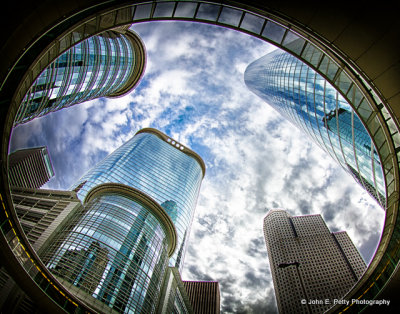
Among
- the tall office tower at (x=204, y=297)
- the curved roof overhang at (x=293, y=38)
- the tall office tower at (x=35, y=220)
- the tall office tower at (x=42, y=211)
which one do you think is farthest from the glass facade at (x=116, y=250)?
the tall office tower at (x=204, y=297)

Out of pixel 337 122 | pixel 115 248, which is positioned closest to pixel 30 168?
pixel 115 248

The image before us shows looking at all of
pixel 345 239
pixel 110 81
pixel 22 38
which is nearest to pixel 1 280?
pixel 22 38

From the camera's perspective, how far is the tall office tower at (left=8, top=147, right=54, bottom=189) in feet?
308

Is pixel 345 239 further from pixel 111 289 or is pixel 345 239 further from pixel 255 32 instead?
pixel 255 32

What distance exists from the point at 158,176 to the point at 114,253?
47967mm

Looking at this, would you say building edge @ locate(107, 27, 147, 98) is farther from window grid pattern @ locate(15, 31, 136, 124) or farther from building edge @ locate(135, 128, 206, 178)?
building edge @ locate(135, 128, 206, 178)

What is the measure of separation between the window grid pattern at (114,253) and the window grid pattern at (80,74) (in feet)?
58.9

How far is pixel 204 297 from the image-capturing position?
148125mm

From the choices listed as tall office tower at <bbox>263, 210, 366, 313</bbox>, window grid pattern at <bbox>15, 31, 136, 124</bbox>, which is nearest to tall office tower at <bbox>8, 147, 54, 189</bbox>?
window grid pattern at <bbox>15, 31, 136, 124</bbox>

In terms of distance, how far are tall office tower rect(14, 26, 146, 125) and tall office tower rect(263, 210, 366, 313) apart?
118638 millimetres

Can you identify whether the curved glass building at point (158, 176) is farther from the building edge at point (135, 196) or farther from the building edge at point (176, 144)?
the building edge at point (135, 196)

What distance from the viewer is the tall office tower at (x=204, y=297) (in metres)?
137

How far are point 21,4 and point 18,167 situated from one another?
11817 cm

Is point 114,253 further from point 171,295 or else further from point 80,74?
point 80,74
